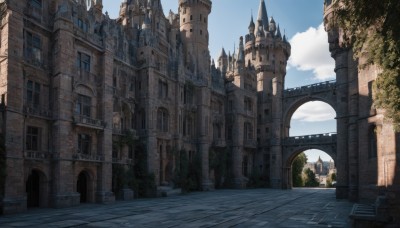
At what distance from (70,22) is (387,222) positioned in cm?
2685

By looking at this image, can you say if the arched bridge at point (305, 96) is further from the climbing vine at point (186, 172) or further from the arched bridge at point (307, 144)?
the climbing vine at point (186, 172)

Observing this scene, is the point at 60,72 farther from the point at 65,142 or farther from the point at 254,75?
the point at 254,75

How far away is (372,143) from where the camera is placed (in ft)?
90.2

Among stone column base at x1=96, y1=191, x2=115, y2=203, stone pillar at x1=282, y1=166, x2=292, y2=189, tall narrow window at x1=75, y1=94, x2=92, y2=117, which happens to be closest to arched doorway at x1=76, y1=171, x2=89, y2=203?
stone column base at x1=96, y1=191, x2=115, y2=203

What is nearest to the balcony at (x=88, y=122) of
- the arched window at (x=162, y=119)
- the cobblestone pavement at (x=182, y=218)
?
the cobblestone pavement at (x=182, y=218)

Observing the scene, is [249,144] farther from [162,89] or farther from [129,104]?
[129,104]

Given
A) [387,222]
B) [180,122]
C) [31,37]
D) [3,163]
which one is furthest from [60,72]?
[387,222]

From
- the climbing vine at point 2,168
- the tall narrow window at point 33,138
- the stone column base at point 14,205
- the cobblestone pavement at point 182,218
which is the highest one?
the tall narrow window at point 33,138

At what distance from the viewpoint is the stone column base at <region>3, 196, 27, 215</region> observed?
2427 centimetres

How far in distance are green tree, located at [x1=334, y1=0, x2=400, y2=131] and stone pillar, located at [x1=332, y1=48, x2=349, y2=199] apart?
18571 mm

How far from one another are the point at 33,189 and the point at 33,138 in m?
4.42

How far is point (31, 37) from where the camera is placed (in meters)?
29.0

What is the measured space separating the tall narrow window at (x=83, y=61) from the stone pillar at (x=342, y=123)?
77.8 ft

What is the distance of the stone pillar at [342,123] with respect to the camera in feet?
117
